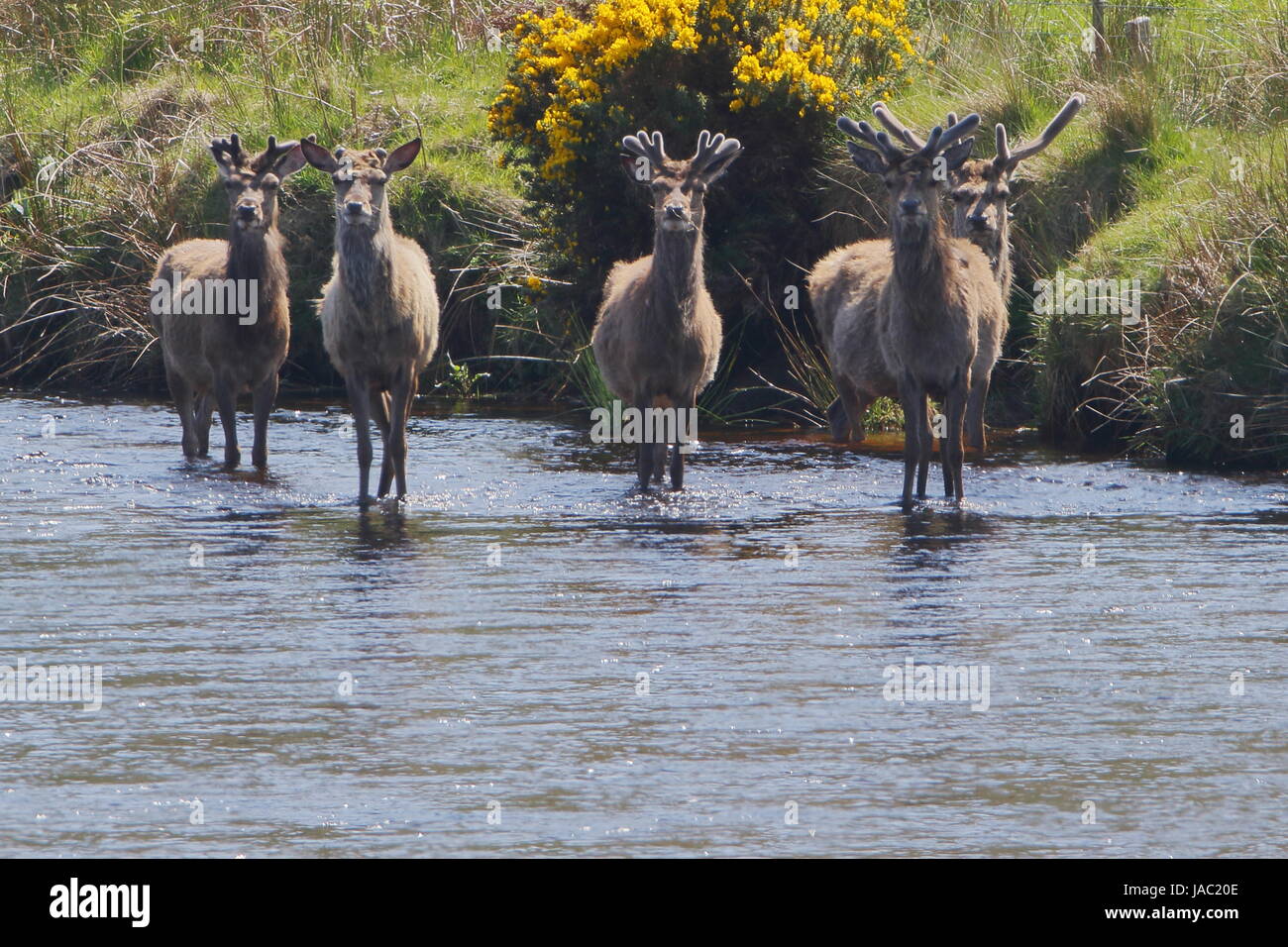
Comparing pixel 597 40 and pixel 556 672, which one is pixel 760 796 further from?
pixel 597 40

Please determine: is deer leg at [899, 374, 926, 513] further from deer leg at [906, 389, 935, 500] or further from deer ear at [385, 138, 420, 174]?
deer ear at [385, 138, 420, 174]

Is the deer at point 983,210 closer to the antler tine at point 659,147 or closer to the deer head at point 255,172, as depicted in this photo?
the antler tine at point 659,147

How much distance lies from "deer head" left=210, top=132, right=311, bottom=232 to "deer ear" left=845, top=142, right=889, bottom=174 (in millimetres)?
4170

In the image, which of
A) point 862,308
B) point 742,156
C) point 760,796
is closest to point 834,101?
point 742,156

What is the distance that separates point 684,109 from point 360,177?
17.9 ft

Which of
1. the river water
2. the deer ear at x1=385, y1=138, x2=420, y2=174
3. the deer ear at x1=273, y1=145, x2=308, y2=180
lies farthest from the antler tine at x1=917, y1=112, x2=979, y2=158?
the deer ear at x1=273, y1=145, x2=308, y2=180

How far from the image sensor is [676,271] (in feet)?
45.8

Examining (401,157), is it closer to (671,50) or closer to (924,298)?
(924,298)

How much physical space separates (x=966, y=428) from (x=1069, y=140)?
4301 mm

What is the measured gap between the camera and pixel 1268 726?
26.5 feet

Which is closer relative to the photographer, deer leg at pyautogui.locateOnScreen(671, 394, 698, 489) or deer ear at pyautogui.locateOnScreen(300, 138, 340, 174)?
deer ear at pyautogui.locateOnScreen(300, 138, 340, 174)

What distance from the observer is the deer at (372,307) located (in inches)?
539

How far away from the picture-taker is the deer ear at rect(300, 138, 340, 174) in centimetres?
1393

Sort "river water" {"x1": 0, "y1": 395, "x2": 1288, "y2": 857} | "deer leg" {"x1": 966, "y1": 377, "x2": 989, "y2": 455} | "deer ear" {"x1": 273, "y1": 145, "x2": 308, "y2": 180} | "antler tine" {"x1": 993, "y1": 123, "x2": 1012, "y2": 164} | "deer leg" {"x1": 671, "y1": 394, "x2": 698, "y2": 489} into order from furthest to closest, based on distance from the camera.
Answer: "antler tine" {"x1": 993, "y1": 123, "x2": 1012, "y2": 164}
"deer leg" {"x1": 966, "y1": 377, "x2": 989, "y2": 455}
"deer ear" {"x1": 273, "y1": 145, "x2": 308, "y2": 180}
"deer leg" {"x1": 671, "y1": 394, "x2": 698, "y2": 489}
"river water" {"x1": 0, "y1": 395, "x2": 1288, "y2": 857}
